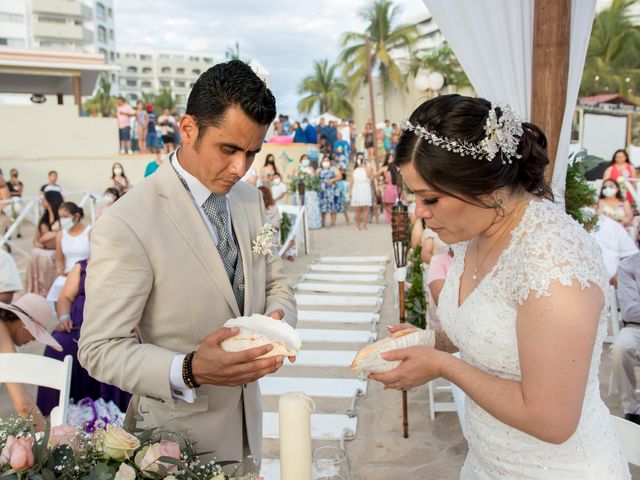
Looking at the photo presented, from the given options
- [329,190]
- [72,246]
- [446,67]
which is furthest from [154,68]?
[72,246]

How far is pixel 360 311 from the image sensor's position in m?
8.55

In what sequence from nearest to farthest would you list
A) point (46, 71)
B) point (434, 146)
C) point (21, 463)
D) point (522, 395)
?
point (21, 463)
point (522, 395)
point (434, 146)
point (46, 71)

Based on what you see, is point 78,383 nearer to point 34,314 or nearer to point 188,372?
point 34,314

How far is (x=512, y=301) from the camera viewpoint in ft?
5.60

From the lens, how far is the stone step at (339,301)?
8820 mm

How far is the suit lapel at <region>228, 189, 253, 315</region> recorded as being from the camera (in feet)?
7.07

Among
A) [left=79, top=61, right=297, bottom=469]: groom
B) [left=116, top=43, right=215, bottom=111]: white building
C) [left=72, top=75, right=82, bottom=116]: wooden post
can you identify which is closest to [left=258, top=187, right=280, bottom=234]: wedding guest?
[left=79, top=61, right=297, bottom=469]: groom

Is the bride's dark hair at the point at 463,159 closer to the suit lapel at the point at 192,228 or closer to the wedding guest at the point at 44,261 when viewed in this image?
the suit lapel at the point at 192,228

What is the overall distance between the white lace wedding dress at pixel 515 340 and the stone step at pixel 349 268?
350 inches

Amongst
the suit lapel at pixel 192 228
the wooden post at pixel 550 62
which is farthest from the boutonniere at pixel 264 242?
the wooden post at pixel 550 62

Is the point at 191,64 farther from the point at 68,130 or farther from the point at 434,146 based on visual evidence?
the point at 434,146

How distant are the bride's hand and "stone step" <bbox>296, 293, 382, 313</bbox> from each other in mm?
6866

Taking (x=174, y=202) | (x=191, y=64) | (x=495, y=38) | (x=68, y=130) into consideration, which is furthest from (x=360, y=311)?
(x=191, y=64)

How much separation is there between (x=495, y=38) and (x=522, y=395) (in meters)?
2.60
